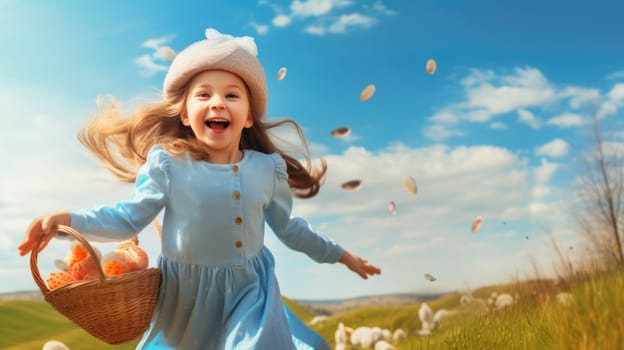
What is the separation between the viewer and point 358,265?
11.5 feet

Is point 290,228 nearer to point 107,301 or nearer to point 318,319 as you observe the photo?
point 107,301

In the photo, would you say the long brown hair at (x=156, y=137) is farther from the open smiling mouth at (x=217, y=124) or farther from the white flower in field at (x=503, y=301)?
the white flower in field at (x=503, y=301)

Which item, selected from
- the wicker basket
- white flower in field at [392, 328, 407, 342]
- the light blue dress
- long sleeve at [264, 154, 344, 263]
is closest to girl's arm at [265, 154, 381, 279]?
long sleeve at [264, 154, 344, 263]

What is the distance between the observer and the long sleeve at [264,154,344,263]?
3320 mm

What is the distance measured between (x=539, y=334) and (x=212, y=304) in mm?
1476

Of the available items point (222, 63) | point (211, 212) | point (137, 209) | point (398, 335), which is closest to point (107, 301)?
point (137, 209)

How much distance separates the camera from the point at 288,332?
118 inches

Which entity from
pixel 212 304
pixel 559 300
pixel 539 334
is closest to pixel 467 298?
pixel 539 334

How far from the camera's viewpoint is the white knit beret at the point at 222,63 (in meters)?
3.14

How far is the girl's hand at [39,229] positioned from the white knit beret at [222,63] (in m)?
0.88

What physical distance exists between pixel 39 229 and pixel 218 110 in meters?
0.92

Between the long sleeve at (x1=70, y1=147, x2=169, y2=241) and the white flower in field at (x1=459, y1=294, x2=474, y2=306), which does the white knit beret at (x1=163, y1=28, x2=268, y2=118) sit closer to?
the long sleeve at (x1=70, y1=147, x2=169, y2=241)

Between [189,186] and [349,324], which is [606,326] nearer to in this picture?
[189,186]

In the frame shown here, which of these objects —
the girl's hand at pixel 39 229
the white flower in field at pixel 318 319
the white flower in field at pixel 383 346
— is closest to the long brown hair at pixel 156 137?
the girl's hand at pixel 39 229
